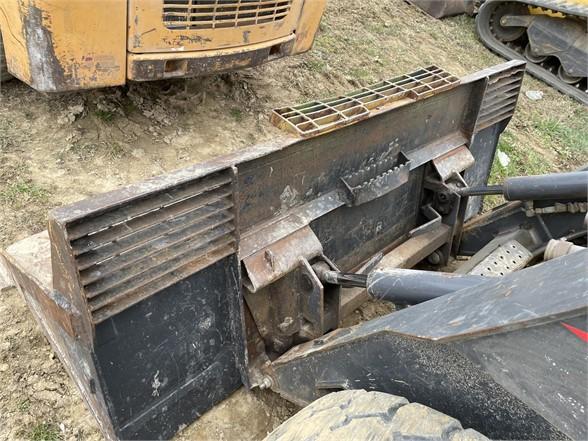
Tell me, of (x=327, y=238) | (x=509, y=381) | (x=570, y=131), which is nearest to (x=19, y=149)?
(x=327, y=238)

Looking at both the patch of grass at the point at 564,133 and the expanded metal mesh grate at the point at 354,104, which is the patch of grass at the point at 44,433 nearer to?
the expanded metal mesh grate at the point at 354,104

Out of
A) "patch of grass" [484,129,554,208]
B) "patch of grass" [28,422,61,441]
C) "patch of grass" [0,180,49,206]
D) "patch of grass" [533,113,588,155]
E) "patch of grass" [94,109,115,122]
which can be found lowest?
"patch of grass" [533,113,588,155]

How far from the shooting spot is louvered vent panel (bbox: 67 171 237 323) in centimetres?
148

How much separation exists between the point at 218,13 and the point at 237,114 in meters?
1.34

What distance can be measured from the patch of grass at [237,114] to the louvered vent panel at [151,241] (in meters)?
2.54

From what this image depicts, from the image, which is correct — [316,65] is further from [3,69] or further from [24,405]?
[24,405]

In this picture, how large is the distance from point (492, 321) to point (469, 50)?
22.6ft

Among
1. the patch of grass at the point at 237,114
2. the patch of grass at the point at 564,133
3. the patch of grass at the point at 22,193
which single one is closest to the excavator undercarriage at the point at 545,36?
the patch of grass at the point at 564,133

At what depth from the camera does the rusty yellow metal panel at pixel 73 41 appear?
8.37ft

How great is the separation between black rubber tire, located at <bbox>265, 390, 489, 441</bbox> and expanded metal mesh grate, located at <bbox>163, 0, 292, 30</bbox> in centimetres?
219

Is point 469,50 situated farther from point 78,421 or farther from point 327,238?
point 78,421

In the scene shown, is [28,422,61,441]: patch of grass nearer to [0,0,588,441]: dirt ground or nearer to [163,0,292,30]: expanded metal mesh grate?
[0,0,588,441]: dirt ground

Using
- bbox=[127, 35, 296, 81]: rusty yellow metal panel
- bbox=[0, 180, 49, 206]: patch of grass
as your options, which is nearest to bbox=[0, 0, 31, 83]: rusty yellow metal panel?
bbox=[127, 35, 296, 81]: rusty yellow metal panel

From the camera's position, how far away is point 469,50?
713 centimetres
